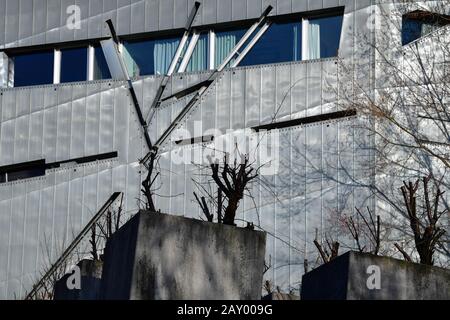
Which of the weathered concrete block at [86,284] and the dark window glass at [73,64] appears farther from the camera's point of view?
the dark window glass at [73,64]

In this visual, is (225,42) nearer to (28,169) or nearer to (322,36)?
(322,36)

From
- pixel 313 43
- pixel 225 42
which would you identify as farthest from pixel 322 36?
pixel 225 42

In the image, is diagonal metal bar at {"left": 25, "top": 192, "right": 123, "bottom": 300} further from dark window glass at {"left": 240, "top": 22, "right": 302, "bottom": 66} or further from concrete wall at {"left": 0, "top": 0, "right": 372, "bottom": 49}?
dark window glass at {"left": 240, "top": 22, "right": 302, "bottom": 66}

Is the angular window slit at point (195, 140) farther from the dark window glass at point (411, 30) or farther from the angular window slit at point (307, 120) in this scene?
the dark window glass at point (411, 30)

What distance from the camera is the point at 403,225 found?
2423 cm

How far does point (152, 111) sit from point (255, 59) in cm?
242

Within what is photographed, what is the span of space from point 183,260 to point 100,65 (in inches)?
603

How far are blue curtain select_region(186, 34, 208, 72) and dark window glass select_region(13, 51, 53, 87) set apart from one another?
344cm

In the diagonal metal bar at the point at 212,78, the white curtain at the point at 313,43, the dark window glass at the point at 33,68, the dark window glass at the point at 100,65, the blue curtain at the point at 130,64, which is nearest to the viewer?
the white curtain at the point at 313,43

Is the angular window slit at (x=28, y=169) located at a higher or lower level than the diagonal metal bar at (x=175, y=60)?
lower

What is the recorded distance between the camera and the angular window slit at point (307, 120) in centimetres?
2484

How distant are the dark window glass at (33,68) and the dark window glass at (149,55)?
203 cm

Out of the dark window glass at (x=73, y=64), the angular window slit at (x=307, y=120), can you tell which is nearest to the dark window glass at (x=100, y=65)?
the dark window glass at (x=73, y=64)
